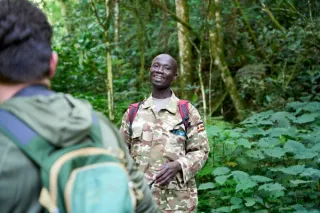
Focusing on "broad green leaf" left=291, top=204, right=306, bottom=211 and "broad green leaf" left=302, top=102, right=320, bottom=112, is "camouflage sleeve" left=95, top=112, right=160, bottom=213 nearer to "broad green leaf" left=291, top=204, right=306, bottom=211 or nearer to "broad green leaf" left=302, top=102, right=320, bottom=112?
"broad green leaf" left=291, top=204, right=306, bottom=211

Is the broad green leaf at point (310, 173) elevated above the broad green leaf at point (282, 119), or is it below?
below

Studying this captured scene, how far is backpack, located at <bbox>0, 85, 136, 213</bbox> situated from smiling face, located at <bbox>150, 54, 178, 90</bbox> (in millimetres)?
2810

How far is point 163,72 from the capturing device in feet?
13.9

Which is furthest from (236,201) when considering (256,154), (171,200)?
(171,200)

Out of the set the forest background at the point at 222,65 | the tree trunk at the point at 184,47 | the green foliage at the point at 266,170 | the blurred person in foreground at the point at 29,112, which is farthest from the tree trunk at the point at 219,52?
the blurred person in foreground at the point at 29,112

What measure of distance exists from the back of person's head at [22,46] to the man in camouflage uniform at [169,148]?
2391mm

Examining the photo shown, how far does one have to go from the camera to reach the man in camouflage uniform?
388 cm

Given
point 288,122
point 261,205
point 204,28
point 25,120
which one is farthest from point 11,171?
point 204,28

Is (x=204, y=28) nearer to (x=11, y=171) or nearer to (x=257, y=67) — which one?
(x=257, y=67)

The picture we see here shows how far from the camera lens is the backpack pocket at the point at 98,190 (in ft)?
4.42

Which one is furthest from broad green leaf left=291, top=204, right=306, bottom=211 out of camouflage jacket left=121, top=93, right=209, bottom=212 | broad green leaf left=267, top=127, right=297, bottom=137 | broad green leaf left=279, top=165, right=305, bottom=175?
camouflage jacket left=121, top=93, right=209, bottom=212

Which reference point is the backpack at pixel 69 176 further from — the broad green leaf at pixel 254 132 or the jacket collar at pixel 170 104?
the broad green leaf at pixel 254 132

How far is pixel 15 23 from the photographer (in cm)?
147

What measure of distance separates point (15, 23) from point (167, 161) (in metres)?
2.60
